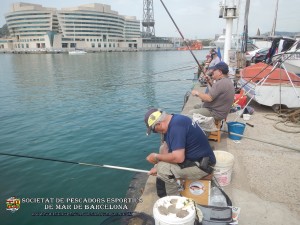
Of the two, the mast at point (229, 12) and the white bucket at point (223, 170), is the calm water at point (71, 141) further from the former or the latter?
the mast at point (229, 12)

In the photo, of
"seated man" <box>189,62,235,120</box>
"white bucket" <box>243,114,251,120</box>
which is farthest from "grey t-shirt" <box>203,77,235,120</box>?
"white bucket" <box>243,114,251,120</box>

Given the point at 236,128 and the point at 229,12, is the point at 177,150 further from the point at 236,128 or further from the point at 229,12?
the point at 229,12

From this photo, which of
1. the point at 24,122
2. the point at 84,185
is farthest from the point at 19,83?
the point at 84,185

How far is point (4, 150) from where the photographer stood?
29.1ft

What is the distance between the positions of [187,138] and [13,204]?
188 inches

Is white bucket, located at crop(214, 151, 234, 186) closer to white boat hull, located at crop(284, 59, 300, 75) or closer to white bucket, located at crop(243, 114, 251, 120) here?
white bucket, located at crop(243, 114, 251, 120)

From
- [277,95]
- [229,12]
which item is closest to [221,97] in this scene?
[277,95]

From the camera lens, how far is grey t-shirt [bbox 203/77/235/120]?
566cm

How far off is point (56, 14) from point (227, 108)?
14259 cm

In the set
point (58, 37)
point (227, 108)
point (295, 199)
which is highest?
point (58, 37)

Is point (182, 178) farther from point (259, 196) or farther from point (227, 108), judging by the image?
point (227, 108)

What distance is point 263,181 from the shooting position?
446 centimetres

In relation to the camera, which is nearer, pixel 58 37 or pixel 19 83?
pixel 19 83

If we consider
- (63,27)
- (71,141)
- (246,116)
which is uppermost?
(63,27)
